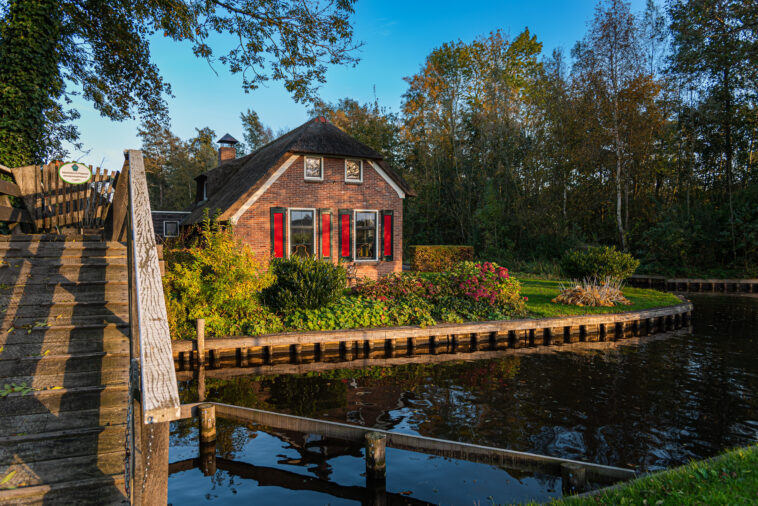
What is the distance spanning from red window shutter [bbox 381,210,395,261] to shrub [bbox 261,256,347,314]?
6.41 metres

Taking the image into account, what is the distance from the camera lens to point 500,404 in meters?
6.62

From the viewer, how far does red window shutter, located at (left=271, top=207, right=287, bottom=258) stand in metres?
14.7

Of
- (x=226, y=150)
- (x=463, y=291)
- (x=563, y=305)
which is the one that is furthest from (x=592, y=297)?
(x=226, y=150)

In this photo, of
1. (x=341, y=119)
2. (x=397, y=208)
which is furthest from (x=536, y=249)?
(x=341, y=119)

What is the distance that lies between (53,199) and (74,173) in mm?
863

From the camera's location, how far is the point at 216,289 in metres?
8.82

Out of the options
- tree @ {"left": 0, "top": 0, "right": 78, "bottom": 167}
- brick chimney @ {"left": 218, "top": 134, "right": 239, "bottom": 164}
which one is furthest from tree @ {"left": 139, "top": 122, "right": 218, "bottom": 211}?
tree @ {"left": 0, "top": 0, "right": 78, "bottom": 167}

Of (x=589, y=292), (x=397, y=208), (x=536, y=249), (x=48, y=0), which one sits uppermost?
(x=48, y=0)

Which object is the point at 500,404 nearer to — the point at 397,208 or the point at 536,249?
the point at 397,208

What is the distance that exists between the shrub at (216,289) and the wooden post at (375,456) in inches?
200

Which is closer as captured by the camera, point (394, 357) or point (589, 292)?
point (394, 357)

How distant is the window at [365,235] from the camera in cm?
1628

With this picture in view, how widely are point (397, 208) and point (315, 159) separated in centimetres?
384

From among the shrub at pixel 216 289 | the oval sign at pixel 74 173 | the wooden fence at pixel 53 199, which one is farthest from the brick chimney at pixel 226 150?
the oval sign at pixel 74 173
